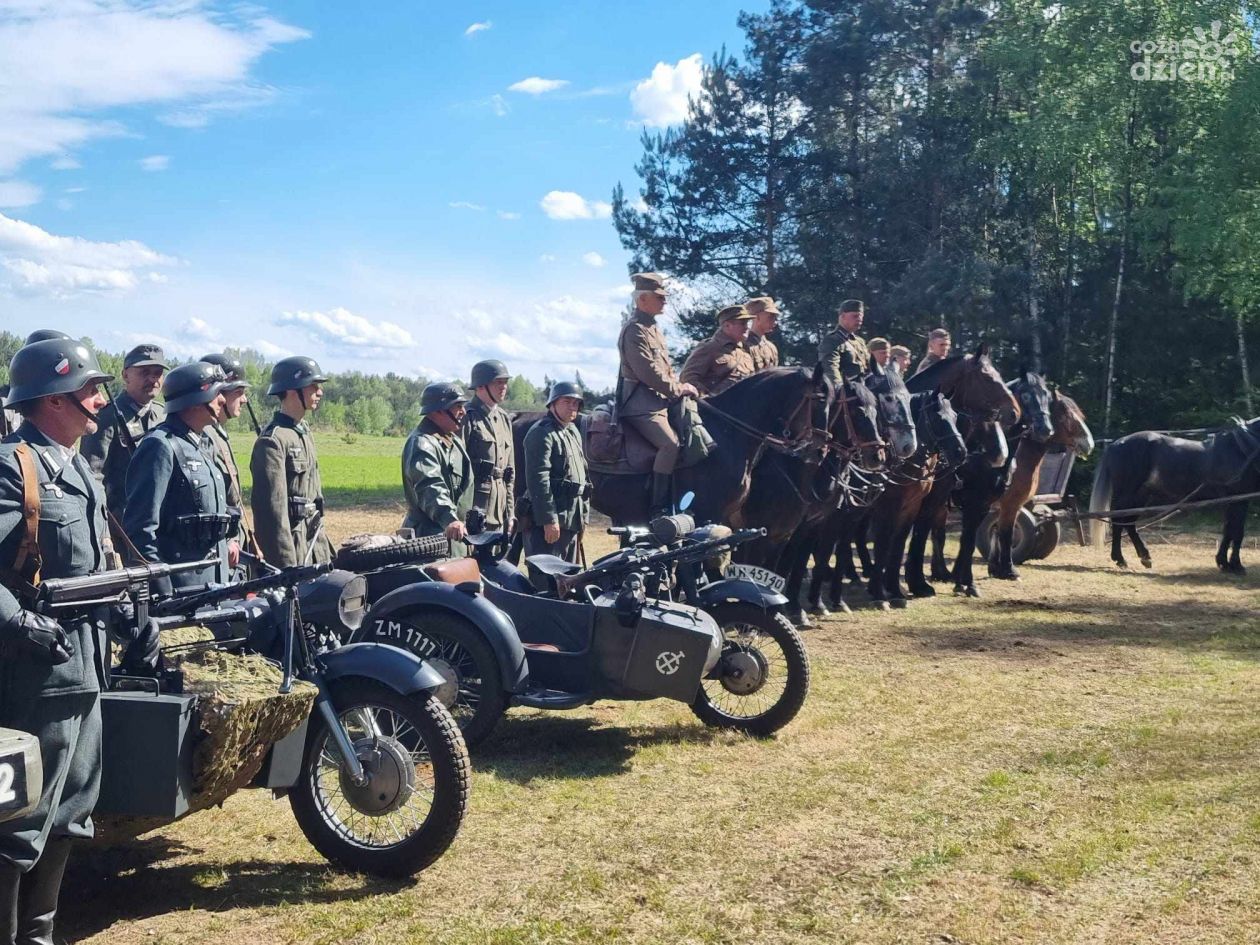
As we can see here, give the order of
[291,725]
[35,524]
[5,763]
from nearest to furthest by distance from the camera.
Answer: [5,763] < [35,524] < [291,725]

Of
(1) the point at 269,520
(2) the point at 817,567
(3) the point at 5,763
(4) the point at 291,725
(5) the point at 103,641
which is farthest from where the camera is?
(2) the point at 817,567

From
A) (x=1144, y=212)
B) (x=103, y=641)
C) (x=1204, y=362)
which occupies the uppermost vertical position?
(x=1144, y=212)

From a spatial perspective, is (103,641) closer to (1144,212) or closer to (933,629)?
(933,629)

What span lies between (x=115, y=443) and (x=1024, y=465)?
9.41 m

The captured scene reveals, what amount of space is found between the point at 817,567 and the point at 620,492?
2.49 metres

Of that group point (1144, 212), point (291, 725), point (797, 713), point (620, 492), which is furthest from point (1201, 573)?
point (291, 725)

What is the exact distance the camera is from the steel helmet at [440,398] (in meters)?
7.41

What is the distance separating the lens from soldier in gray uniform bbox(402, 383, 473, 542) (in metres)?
7.21

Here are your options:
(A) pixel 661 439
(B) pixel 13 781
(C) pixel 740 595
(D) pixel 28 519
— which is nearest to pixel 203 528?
(D) pixel 28 519

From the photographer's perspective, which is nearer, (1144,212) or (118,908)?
(118,908)

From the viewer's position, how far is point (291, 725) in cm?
415

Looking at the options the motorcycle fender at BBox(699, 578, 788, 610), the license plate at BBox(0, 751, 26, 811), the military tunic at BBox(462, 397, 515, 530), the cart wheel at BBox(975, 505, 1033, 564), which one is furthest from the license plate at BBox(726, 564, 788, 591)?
the cart wheel at BBox(975, 505, 1033, 564)

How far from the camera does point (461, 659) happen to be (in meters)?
6.15

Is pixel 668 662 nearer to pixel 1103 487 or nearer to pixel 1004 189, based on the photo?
pixel 1103 487
